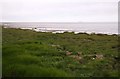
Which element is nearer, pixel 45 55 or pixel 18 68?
pixel 18 68

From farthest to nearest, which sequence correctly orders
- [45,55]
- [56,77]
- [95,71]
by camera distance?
[45,55]
[95,71]
[56,77]

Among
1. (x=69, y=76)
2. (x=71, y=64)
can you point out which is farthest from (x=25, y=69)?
(x=71, y=64)

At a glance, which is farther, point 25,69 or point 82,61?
point 82,61

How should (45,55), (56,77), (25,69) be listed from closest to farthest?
(56,77)
(25,69)
(45,55)

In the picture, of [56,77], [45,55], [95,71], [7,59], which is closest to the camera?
[56,77]

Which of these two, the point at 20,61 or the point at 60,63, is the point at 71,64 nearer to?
the point at 60,63

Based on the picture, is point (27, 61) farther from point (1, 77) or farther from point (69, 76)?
point (69, 76)

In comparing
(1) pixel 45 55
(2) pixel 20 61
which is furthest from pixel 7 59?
(1) pixel 45 55

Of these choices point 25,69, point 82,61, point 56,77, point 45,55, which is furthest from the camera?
point 45,55

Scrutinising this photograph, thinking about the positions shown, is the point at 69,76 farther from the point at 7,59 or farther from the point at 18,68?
the point at 7,59

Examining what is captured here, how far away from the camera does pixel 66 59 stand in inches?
864

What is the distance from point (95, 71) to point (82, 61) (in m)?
3.64

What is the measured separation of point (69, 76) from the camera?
51.9 ft

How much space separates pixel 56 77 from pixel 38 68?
1.79 metres
